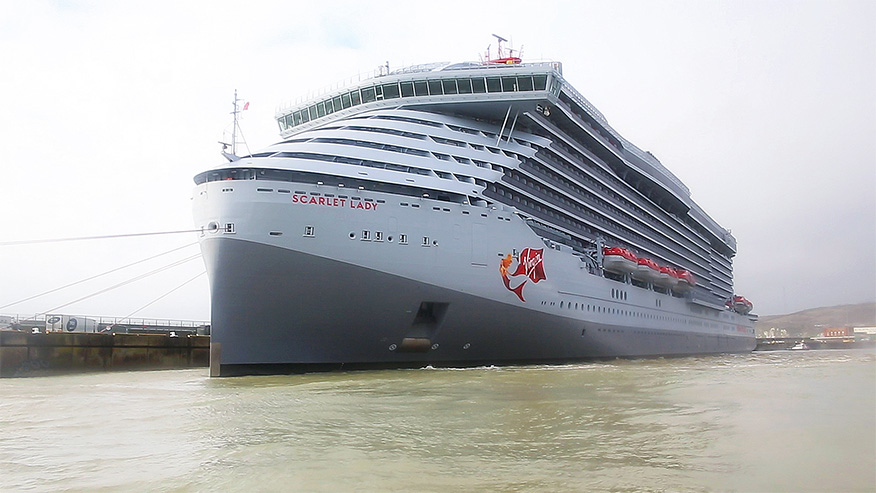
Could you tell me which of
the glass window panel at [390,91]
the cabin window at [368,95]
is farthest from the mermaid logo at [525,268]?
the cabin window at [368,95]

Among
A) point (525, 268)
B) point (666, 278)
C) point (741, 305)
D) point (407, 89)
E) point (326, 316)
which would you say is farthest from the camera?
point (741, 305)

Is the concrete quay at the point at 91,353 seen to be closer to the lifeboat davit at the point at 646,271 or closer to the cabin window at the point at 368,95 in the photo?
the cabin window at the point at 368,95

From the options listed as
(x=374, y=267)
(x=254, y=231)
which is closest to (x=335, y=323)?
(x=374, y=267)

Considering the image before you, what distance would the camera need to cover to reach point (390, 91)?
27531 mm

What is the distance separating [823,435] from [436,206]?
15.0 m

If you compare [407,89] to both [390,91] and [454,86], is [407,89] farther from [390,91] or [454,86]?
[454,86]

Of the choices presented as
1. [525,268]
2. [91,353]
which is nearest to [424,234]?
[525,268]

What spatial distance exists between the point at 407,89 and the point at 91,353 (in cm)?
1772

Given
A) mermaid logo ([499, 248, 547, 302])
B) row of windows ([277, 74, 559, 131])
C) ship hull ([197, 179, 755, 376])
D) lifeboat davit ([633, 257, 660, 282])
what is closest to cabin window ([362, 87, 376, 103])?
row of windows ([277, 74, 559, 131])

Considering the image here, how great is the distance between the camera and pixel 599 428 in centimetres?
884

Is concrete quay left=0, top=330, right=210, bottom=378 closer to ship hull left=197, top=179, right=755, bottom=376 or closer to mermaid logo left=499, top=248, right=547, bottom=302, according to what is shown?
ship hull left=197, top=179, right=755, bottom=376

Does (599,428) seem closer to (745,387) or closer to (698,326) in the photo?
(745,387)

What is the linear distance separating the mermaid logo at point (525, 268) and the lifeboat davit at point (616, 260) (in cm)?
838

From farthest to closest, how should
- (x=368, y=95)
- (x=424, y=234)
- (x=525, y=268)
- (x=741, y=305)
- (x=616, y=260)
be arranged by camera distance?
(x=741, y=305), (x=616, y=260), (x=368, y=95), (x=525, y=268), (x=424, y=234)
